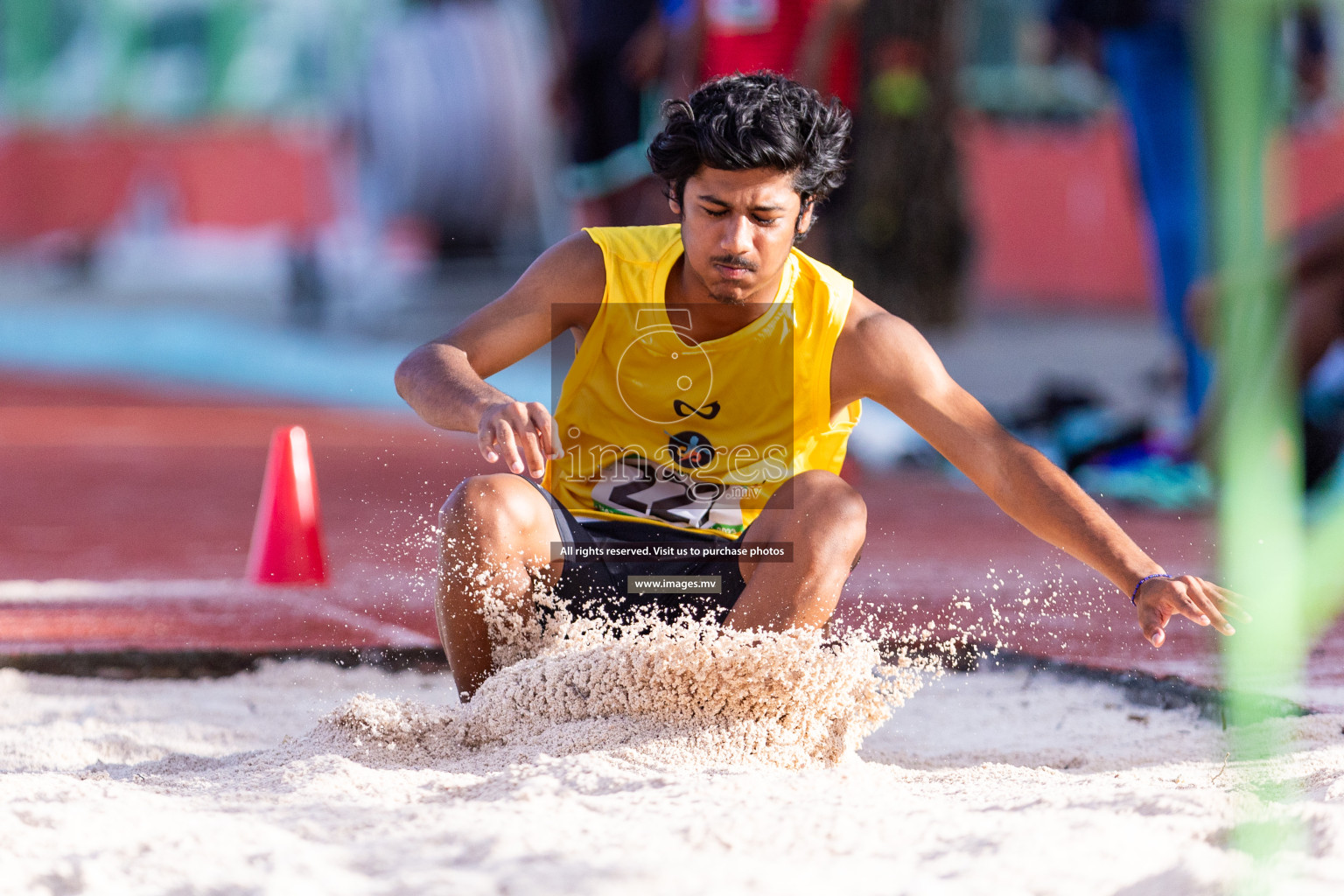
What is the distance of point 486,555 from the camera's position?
2.67m

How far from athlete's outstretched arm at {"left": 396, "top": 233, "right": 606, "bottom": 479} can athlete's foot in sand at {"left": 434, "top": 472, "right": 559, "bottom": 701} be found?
0.38 ft

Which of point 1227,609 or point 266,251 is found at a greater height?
point 266,251

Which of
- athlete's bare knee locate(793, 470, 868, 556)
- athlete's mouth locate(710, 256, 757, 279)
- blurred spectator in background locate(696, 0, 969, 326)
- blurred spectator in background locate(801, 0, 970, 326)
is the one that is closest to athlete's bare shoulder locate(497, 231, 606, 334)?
athlete's mouth locate(710, 256, 757, 279)

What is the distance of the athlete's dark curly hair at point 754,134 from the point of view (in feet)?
9.05

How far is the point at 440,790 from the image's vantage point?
2303mm

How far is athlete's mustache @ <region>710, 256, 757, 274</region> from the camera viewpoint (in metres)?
2.74

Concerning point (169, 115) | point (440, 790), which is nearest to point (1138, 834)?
point (440, 790)

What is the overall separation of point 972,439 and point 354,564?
2.45 m

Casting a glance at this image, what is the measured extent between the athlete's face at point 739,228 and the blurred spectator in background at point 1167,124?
11.3ft

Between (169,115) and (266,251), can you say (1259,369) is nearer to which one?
(266,251)

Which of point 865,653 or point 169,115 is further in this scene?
point 169,115

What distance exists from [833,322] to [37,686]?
1.89 meters

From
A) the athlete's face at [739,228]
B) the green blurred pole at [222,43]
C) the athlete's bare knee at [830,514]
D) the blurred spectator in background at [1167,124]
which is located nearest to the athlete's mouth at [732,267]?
the athlete's face at [739,228]
